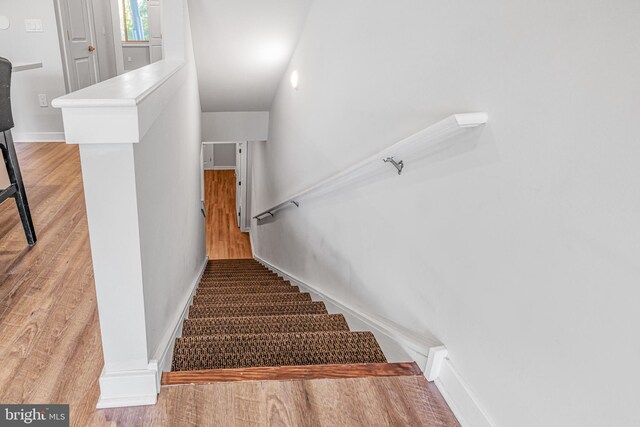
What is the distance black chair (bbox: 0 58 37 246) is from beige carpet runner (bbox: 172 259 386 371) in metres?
0.92

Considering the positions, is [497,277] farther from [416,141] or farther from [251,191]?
[251,191]

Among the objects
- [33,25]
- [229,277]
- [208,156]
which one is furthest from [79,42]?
[208,156]

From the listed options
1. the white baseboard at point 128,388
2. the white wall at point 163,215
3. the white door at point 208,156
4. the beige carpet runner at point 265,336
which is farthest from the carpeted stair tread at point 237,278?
the white door at point 208,156

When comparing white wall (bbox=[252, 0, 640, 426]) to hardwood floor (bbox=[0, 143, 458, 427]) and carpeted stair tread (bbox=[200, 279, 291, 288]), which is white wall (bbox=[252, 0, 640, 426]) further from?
carpeted stair tread (bbox=[200, 279, 291, 288])

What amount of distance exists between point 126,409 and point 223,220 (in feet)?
23.3

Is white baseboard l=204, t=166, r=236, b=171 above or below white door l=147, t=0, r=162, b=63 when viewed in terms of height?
below

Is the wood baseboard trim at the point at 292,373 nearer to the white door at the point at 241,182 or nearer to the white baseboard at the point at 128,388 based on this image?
the white baseboard at the point at 128,388

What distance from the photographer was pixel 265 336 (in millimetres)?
1736

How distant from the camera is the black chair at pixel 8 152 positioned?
2.09 meters

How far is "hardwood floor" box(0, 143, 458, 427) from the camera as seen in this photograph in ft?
4.29

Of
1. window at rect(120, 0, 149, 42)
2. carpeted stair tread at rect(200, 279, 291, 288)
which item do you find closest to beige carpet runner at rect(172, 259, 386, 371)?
carpeted stair tread at rect(200, 279, 291, 288)

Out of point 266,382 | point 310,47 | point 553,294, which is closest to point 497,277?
point 553,294

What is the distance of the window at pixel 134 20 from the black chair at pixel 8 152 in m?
5.58

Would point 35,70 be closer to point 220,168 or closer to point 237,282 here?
point 237,282
